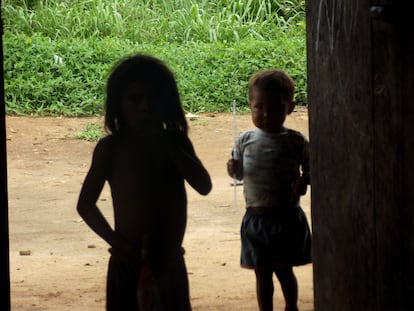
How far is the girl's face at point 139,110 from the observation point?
8.43ft

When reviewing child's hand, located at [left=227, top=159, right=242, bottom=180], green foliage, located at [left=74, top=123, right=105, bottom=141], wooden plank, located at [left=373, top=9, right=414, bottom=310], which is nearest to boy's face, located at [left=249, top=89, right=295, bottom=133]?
Result: child's hand, located at [left=227, top=159, right=242, bottom=180]

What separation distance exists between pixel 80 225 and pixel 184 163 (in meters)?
4.25

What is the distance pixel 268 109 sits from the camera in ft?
11.6

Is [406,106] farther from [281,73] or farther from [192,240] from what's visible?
[192,240]

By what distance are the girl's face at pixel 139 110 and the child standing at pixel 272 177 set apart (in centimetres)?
98

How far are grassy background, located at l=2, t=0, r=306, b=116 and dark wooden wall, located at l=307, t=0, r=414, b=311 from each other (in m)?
6.63

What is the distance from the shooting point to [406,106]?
235 centimetres

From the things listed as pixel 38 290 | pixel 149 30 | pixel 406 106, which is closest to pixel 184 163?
pixel 406 106

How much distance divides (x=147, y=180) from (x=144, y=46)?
770 centimetres

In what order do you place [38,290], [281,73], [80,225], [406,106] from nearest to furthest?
1. [406,106]
2. [281,73]
3. [38,290]
4. [80,225]

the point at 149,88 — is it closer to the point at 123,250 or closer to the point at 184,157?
the point at 184,157

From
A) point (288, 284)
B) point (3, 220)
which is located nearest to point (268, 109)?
point (288, 284)

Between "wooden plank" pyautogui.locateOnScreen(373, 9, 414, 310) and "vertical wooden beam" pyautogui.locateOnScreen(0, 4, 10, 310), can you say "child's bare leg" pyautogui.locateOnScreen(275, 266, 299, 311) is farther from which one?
"vertical wooden beam" pyautogui.locateOnScreen(0, 4, 10, 310)

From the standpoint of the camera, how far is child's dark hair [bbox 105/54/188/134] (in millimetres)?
2562
